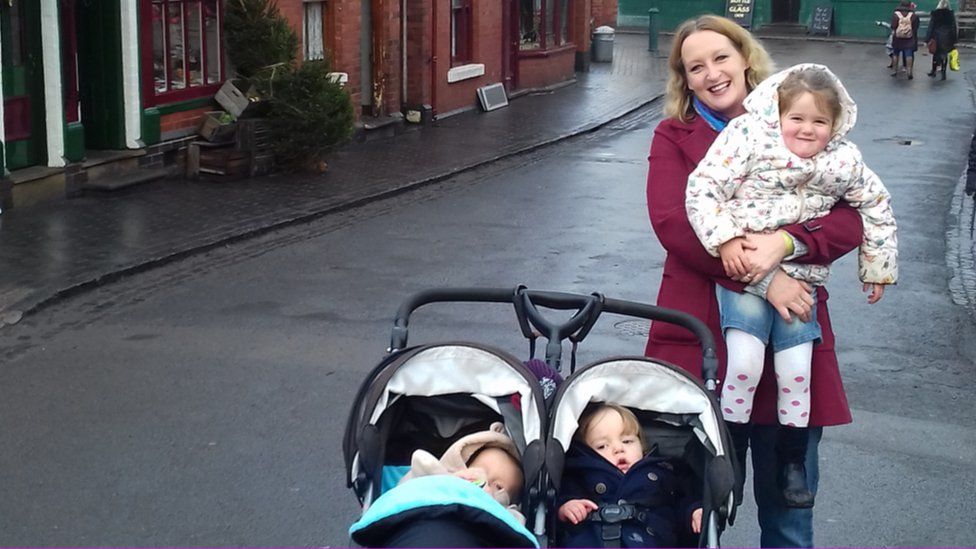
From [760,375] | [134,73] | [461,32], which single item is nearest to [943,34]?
[461,32]

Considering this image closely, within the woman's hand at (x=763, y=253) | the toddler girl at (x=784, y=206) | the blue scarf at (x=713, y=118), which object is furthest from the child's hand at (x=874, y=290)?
the blue scarf at (x=713, y=118)

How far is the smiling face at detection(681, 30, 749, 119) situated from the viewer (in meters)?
4.00

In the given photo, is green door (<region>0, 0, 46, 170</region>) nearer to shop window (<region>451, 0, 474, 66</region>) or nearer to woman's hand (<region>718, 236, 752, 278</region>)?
shop window (<region>451, 0, 474, 66</region>)

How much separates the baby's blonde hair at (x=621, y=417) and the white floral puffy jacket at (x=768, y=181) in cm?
52

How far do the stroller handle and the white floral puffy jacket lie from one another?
0.75 feet

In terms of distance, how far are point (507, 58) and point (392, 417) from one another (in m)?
21.7

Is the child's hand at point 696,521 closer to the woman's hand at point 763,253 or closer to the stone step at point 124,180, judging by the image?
the woman's hand at point 763,253

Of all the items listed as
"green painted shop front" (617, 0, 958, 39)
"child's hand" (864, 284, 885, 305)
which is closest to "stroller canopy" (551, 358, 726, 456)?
"child's hand" (864, 284, 885, 305)

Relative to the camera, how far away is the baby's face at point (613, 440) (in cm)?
380

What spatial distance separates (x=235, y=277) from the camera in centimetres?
1052

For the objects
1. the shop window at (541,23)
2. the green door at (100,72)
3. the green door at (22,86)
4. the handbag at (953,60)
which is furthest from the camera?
the handbag at (953,60)

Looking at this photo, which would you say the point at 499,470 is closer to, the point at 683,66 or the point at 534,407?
the point at 534,407

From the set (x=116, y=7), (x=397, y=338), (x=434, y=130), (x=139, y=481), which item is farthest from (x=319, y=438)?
(x=434, y=130)

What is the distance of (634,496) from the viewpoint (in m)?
3.73
